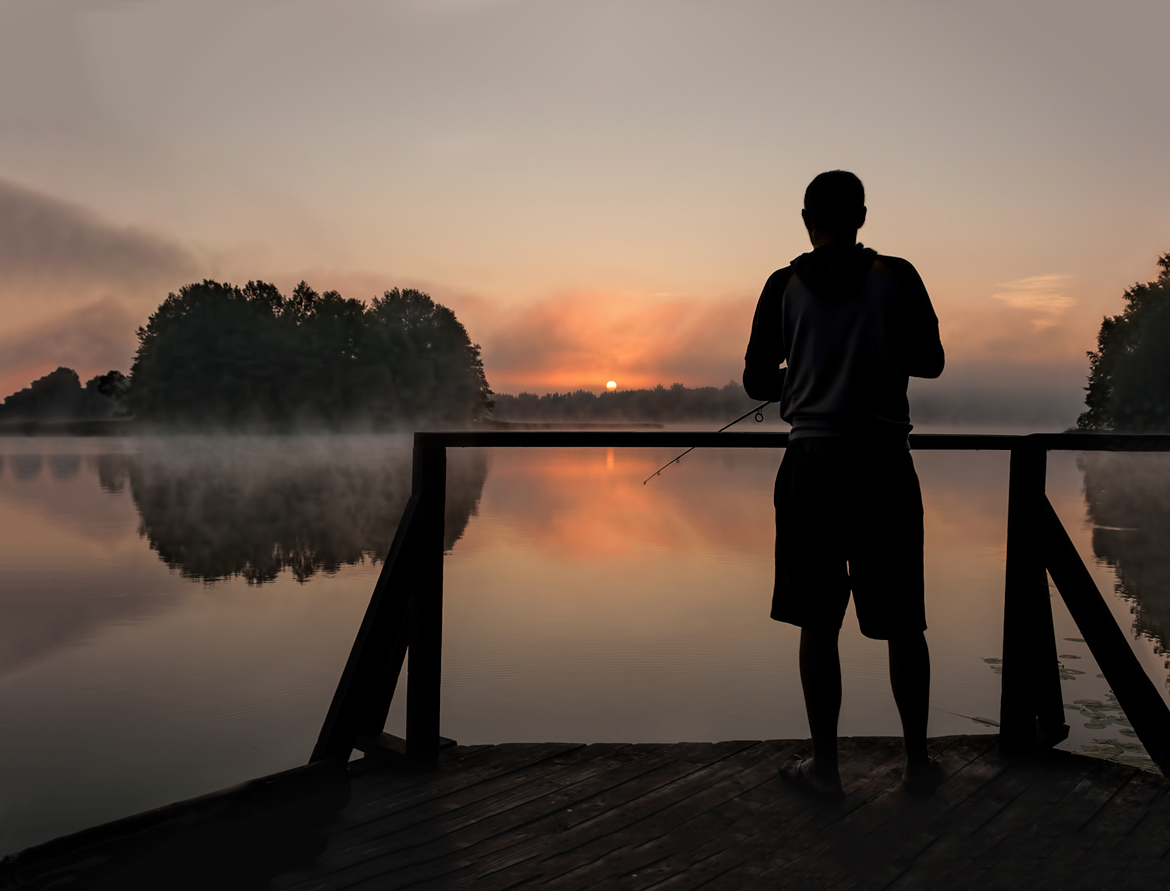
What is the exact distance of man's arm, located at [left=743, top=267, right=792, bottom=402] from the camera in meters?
2.52

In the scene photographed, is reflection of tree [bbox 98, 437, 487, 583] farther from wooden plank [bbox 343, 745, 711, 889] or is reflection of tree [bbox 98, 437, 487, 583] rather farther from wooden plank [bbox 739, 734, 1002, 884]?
wooden plank [bbox 739, 734, 1002, 884]

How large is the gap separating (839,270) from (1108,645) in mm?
1751

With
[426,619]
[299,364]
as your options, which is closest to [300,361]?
[299,364]

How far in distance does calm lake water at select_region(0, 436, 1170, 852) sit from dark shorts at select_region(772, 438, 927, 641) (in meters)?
4.64

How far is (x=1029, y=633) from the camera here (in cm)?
309

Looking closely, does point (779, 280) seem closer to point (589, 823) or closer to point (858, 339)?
point (858, 339)

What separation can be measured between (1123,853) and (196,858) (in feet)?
7.97

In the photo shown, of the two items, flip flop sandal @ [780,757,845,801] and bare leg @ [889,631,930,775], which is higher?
bare leg @ [889,631,930,775]

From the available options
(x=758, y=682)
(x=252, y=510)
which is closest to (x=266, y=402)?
(x=252, y=510)

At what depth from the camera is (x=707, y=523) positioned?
2036 cm

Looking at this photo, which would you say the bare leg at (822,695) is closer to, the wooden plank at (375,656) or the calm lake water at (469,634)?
the wooden plank at (375,656)

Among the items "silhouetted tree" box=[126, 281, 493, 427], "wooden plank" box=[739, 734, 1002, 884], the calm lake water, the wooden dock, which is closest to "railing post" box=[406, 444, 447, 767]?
the wooden dock

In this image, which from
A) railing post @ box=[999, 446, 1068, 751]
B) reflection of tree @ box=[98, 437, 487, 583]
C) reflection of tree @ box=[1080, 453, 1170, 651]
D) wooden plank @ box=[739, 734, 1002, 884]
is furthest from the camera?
reflection of tree @ box=[98, 437, 487, 583]

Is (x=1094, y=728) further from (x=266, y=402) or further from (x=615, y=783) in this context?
(x=266, y=402)
